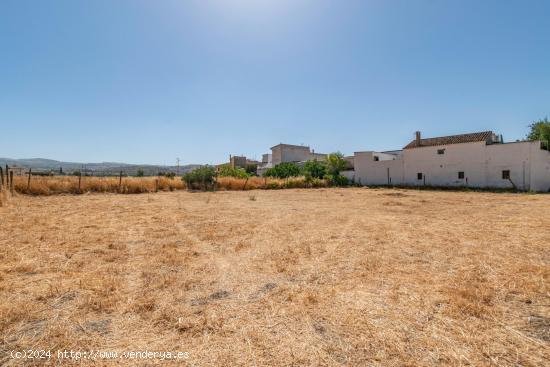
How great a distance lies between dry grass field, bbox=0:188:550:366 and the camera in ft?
8.23

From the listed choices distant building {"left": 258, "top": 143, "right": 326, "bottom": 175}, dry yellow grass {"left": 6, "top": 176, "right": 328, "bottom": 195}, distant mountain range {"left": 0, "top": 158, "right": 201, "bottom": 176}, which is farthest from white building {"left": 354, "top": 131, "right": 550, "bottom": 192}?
distant mountain range {"left": 0, "top": 158, "right": 201, "bottom": 176}

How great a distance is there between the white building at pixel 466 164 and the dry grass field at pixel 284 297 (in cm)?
2365

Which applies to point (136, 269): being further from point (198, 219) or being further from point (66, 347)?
point (198, 219)

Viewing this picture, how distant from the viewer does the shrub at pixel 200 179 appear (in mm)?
24922

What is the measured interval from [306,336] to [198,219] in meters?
7.67

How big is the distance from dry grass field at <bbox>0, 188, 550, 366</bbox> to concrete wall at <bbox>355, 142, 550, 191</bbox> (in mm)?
23623

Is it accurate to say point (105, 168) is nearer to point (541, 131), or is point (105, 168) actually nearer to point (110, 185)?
point (110, 185)

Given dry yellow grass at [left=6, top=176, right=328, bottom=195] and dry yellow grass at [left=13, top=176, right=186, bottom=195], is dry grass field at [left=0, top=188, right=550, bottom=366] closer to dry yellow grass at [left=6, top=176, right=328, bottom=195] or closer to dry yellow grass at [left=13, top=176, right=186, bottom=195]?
dry yellow grass at [left=13, top=176, right=186, bottom=195]

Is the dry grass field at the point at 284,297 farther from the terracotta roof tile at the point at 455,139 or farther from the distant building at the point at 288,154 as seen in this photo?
the distant building at the point at 288,154

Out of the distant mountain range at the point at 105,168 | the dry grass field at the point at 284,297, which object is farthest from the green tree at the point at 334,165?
the dry grass field at the point at 284,297

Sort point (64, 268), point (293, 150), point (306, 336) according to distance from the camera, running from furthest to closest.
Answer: point (293, 150)
point (64, 268)
point (306, 336)

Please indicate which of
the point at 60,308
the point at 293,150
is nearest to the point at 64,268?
the point at 60,308

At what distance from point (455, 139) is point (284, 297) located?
32.7 meters

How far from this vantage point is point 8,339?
2619 millimetres
